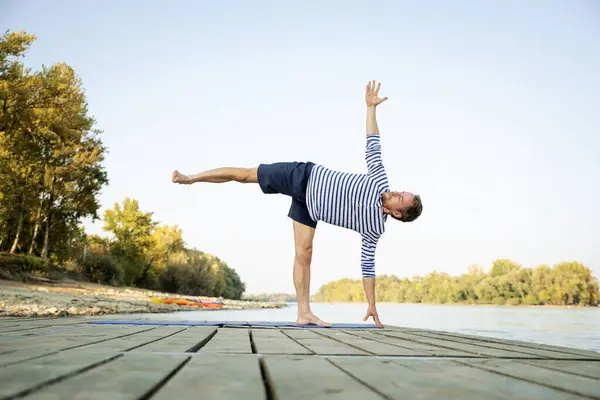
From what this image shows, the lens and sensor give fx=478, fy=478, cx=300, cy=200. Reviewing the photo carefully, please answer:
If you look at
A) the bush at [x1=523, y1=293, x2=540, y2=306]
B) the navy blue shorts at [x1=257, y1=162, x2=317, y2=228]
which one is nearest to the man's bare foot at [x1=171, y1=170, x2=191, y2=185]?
the navy blue shorts at [x1=257, y1=162, x2=317, y2=228]

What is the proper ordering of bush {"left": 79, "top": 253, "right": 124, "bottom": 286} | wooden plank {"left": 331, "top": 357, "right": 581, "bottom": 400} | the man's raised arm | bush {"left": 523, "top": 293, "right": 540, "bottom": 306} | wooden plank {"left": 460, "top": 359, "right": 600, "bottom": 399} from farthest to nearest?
bush {"left": 523, "top": 293, "right": 540, "bottom": 306}
bush {"left": 79, "top": 253, "right": 124, "bottom": 286}
the man's raised arm
wooden plank {"left": 460, "top": 359, "right": 600, "bottom": 399}
wooden plank {"left": 331, "top": 357, "right": 581, "bottom": 400}

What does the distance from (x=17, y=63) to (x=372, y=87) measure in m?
14.8

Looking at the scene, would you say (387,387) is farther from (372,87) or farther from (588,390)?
(372,87)

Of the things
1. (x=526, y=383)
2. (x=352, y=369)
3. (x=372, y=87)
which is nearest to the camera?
(x=526, y=383)

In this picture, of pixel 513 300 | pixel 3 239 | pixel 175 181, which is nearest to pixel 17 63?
pixel 3 239

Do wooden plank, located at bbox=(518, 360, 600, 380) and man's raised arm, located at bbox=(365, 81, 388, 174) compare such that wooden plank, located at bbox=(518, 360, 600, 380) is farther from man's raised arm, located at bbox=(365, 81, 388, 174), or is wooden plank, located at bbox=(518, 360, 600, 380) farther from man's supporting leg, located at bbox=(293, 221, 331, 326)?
man's supporting leg, located at bbox=(293, 221, 331, 326)

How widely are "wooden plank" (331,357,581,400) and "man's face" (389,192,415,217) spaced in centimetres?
214

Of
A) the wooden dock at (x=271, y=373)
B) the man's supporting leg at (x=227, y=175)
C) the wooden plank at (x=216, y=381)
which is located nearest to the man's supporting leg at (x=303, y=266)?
the man's supporting leg at (x=227, y=175)

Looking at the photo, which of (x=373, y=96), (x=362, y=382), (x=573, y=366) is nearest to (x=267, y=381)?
(x=362, y=382)

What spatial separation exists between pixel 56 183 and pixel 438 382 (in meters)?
22.7

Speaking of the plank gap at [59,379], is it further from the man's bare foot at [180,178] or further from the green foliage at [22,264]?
the green foliage at [22,264]

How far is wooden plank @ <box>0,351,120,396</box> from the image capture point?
112 centimetres

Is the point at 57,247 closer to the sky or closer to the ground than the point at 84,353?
closer to the sky

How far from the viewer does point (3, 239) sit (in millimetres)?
22188
